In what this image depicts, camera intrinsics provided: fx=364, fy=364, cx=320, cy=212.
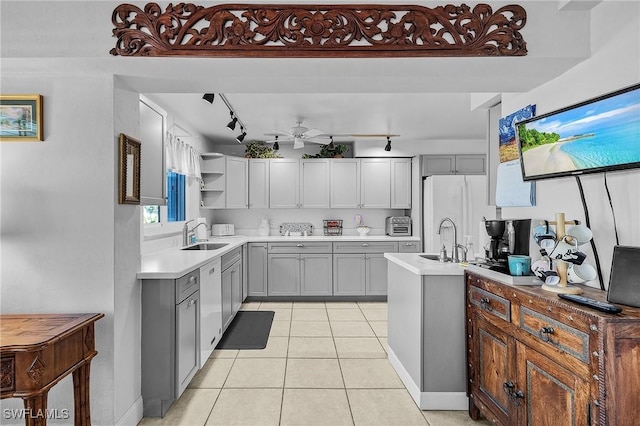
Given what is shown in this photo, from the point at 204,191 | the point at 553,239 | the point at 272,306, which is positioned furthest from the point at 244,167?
the point at 553,239

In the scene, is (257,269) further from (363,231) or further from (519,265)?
(519,265)

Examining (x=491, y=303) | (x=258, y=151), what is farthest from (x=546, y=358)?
(x=258, y=151)

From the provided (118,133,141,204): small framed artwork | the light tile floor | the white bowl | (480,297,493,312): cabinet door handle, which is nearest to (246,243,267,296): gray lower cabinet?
the light tile floor

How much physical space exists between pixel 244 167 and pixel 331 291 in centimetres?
239

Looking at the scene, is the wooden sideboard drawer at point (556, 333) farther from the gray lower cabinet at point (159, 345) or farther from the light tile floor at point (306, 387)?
the gray lower cabinet at point (159, 345)

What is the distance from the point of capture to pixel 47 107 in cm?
214

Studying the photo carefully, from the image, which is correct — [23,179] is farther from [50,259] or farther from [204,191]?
[204,191]

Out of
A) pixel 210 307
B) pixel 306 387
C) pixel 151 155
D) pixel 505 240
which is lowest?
pixel 306 387

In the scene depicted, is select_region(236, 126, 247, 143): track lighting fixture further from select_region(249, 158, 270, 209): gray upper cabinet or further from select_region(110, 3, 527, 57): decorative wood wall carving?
select_region(110, 3, 527, 57): decorative wood wall carving

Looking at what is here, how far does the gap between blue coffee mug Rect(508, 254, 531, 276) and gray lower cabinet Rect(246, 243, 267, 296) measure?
3.93m

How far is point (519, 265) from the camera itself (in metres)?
2.05

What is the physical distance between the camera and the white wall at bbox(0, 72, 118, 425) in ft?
6.97

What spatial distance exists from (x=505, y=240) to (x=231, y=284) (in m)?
3.05

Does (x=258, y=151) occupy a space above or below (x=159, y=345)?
above
